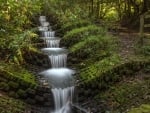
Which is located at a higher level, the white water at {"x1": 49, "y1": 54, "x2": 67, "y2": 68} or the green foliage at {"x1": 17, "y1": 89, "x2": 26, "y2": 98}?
the white water at {"x1": 49, "y1": 54, "x2": 67, "y2": 68}

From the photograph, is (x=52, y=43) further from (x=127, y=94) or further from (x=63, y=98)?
(x=127, y=94)

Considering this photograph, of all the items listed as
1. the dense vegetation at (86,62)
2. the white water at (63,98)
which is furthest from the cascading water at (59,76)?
the dense vegetation at (86,62)

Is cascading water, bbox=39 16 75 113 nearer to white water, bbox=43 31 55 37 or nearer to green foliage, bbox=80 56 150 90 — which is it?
green foliage, bbox=80 56 150 90

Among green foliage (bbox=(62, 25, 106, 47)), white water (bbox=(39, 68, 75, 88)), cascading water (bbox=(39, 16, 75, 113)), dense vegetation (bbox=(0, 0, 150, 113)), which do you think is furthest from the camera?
green foliage (bbox=(62, 25, 106, 47))

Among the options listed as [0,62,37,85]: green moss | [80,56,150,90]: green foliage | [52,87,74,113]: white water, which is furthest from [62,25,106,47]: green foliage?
[52,87,74,113]: white water

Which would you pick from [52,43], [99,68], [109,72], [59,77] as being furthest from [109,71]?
[52,43]

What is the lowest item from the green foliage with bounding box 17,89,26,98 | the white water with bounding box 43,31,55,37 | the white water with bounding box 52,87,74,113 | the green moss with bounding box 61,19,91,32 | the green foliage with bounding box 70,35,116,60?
the white water with bounding box 52,87,74,113

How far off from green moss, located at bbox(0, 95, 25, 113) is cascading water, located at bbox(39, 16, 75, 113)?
1.50m

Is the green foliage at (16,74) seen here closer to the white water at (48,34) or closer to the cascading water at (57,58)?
the cascading water at (57,58)

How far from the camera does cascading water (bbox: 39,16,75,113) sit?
12.0 meters

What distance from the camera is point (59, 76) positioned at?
1352 cm

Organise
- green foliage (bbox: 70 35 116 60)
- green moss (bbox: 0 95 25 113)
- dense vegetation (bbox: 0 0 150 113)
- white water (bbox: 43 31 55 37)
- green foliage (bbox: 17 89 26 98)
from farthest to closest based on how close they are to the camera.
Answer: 1. white water (bbox: 43 31 55 37)
2. green foliage (bbox: 70 35 116 60)
3. green foliage (bbox: 17 89 26 98)
4. dense vegetation (bbox: 0 0 150 113)
5. green moss (bbox: 0 95 25 113)

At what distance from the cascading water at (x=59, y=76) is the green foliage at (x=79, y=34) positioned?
0.59 m

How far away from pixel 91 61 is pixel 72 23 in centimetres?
609
